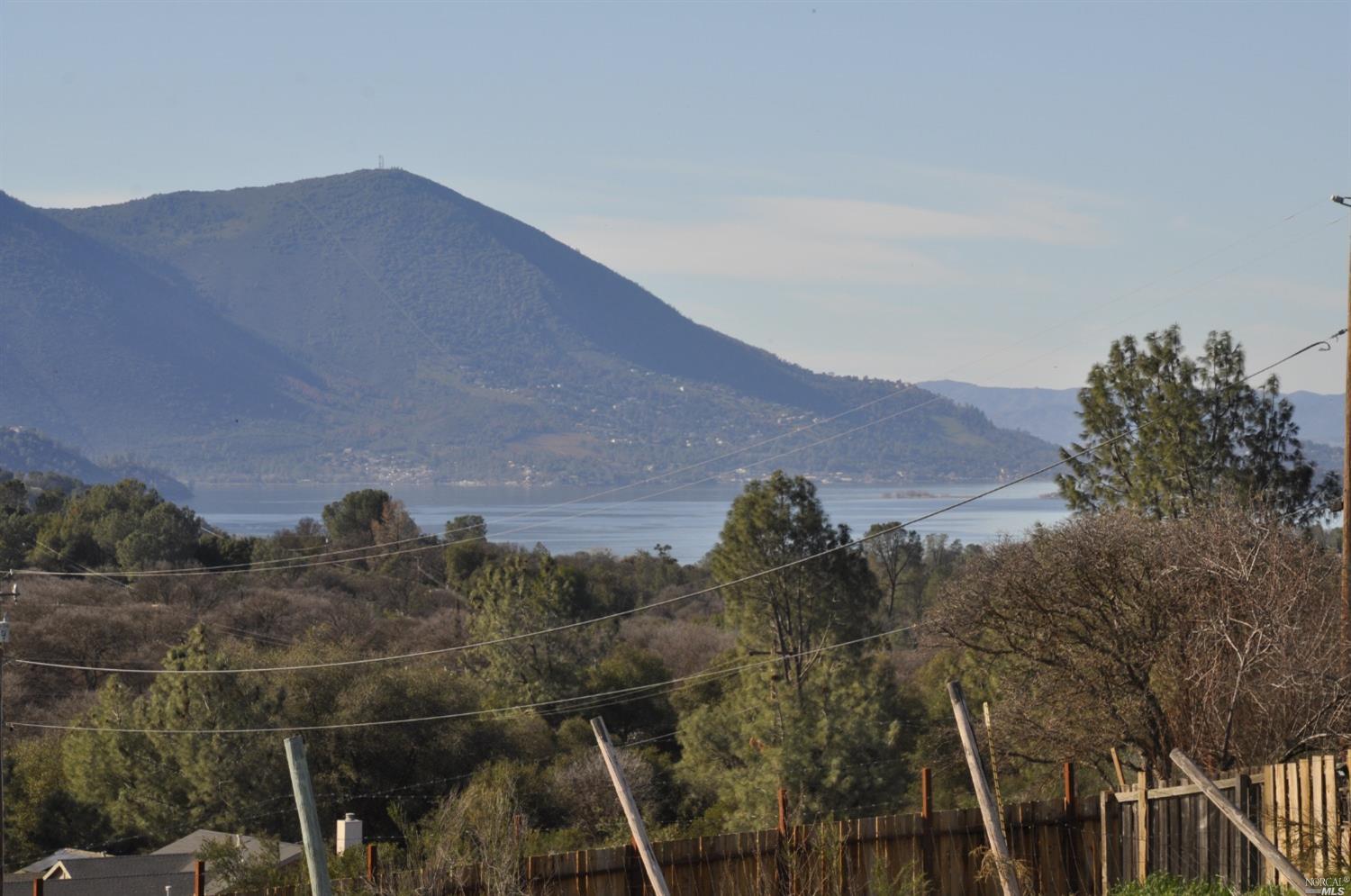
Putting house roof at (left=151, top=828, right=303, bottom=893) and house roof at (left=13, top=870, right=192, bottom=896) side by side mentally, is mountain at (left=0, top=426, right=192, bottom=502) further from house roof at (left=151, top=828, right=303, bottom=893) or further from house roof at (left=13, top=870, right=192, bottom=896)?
house roof at (left=13, top=870, right=192, bottom=896)

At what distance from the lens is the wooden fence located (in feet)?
32.0

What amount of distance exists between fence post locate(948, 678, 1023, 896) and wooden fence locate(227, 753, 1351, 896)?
0.56 m

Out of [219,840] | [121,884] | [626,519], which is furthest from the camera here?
[626,519]

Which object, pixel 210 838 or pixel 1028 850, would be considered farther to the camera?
pixel 210 838

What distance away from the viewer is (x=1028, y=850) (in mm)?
10859

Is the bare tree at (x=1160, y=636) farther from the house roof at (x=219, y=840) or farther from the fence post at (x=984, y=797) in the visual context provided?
the house roof at (x=219, y=840)

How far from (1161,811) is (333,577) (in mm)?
57025

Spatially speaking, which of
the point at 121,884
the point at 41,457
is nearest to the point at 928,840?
the point at 121,884

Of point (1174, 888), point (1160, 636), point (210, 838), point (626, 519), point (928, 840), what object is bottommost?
point (210, 838)

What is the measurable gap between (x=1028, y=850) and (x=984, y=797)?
5.86 feet

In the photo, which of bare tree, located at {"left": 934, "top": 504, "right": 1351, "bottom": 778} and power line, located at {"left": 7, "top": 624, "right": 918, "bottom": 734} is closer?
bare tree, located at {"left": 934, "top": 504, "right": 1351, "bottom": 778}

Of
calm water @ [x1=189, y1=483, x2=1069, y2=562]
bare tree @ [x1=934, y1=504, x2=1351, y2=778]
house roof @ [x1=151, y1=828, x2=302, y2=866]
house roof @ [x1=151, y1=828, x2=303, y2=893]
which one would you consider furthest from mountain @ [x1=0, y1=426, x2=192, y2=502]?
bare tree @ [x1=934, y1=504, x2=1351, y2=778]

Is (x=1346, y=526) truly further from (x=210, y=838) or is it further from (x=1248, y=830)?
(x=210, y=838)

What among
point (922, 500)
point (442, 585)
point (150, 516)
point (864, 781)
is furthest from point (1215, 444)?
point (922, 500)
